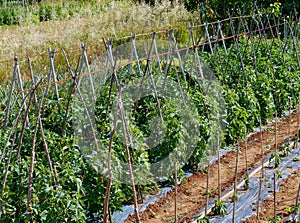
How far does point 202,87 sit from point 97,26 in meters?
6.77

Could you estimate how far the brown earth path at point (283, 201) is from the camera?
430 centimetres

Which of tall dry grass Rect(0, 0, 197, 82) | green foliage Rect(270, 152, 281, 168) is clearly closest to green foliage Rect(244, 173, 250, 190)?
green foliage Rect(270, 152, 281, 168)

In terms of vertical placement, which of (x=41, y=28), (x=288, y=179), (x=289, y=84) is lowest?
(x=288, y=179)

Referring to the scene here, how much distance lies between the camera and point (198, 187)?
200 inches

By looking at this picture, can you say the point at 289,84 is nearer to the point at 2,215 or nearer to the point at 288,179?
the point at 288,179

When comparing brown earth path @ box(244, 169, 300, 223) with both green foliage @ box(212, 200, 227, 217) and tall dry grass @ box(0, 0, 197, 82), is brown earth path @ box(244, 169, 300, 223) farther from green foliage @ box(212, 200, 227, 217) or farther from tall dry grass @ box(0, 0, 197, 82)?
tall dry grass @ box(0, 0, 197, 82)

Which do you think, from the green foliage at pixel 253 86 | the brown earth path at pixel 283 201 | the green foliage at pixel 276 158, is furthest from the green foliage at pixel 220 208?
the green foliage at pixel 253 86

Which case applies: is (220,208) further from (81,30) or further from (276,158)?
(81,30)

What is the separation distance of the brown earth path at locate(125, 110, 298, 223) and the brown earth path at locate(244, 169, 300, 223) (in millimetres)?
452

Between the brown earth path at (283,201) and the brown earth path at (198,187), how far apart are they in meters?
0.45

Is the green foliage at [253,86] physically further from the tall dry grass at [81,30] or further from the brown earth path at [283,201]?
the tall dry grass at [81,30]

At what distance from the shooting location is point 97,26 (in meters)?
12.4

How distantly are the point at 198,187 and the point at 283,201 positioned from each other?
843 millimetres

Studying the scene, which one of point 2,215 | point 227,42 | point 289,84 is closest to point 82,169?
point 2,215
